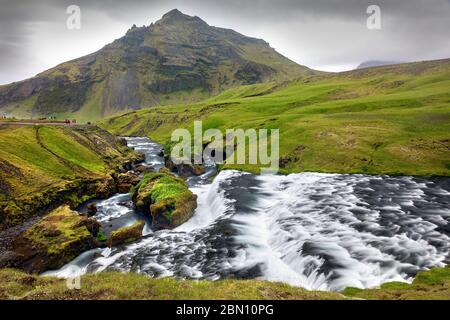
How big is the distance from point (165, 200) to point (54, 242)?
53.6 ft

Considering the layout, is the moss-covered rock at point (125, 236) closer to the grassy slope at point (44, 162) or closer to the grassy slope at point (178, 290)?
the grassy slope at point (44, 162)

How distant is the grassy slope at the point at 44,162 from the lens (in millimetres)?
55531

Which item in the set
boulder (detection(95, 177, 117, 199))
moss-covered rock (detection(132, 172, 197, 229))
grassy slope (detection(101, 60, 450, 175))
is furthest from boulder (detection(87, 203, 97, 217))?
grassy slope (detection(101, 60, 450, 175))

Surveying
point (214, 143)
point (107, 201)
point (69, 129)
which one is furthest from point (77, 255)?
point (214, 143)

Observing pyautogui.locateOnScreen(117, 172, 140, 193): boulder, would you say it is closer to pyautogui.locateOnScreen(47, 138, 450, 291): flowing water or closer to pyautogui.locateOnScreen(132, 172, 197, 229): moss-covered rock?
pyautogui.locateOnScreen(132, 172, 197, 229): moss-covered rock

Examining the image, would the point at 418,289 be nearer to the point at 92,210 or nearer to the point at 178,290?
the point at 178,290

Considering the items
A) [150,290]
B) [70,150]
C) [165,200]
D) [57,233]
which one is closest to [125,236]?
[57,233]

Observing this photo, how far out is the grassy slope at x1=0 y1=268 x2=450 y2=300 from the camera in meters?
19.9

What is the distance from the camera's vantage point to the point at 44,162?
229 ft

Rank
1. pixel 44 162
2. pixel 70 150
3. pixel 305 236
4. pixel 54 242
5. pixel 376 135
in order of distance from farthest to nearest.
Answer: pixel 376 135 → pixel 70 150 → pixel 44 162 → pixel 54 242 → pixel 305 236

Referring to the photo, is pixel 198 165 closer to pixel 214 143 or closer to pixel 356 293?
pixel 214 143

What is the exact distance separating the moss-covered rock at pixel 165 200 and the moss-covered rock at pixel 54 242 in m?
9.16
